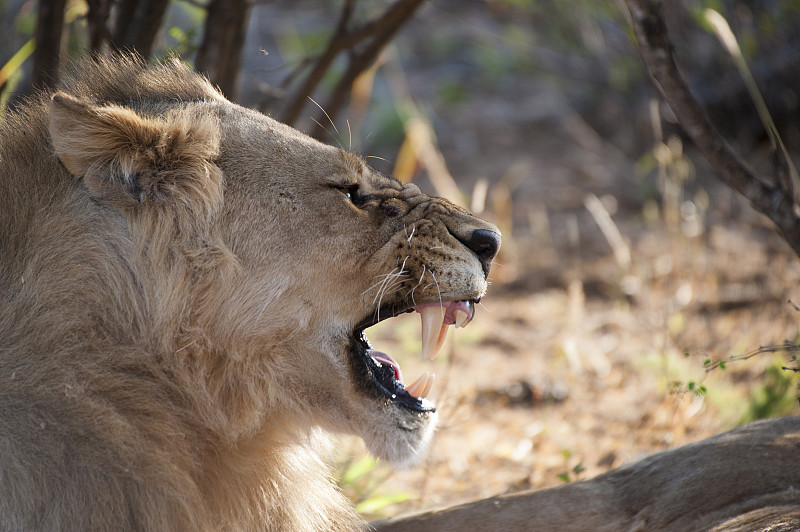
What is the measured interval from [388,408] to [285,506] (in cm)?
39

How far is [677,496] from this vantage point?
7.52ft

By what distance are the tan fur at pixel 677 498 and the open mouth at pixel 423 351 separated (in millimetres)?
376

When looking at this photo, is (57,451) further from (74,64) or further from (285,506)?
(74,64)

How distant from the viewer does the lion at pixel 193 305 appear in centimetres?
201

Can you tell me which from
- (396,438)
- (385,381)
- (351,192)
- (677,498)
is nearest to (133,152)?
(351,192)

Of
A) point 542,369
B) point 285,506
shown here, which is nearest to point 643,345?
point 542,369

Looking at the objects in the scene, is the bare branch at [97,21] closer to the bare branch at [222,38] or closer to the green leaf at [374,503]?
the bare branch at [222,38]

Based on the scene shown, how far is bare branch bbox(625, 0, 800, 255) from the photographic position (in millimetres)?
2537

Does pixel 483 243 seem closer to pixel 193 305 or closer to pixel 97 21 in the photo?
pixel 193 305

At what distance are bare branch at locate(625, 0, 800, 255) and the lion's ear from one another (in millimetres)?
1317

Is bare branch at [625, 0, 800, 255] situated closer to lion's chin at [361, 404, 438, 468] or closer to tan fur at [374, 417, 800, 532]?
tan fur at [374, 417, 800, 532]

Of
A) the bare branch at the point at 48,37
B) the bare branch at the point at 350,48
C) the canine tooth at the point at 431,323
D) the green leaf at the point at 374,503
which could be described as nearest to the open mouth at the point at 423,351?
the canine tooth at the point at 431,323

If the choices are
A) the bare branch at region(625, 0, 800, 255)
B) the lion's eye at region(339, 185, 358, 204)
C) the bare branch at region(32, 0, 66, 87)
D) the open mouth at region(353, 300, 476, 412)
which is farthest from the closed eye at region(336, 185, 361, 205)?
the bare branch at region(32, 0, 66, 87)

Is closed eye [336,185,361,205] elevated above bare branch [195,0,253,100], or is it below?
below
